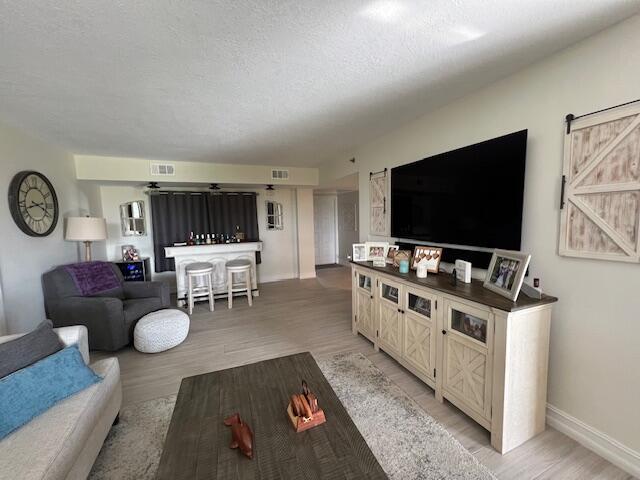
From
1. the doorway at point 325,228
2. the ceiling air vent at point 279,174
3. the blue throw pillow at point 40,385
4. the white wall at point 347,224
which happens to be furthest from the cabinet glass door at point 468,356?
the doorway at point 325,228

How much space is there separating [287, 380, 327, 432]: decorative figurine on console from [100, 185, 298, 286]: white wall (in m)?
4.63

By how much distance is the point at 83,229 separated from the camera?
10.5ft

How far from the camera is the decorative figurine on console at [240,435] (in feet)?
3.51

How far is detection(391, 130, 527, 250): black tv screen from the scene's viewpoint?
182 cm

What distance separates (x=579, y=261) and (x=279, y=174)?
422cm

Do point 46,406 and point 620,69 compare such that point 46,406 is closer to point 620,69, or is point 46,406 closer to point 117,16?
point 117,16

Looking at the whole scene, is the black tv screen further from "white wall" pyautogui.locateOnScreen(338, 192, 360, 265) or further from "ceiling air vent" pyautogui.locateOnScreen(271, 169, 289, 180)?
"white wall" pyautogui.locateOnScreen(338, 192, 360, 265)

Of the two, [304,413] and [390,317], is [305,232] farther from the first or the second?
[304,413]

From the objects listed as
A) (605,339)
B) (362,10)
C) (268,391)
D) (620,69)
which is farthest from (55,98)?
(605,339)

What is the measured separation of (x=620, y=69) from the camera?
4.53ft

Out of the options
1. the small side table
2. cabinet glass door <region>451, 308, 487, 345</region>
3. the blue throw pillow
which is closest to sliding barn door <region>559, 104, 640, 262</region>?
cabinet glass door <region>451, 308, 487, 345</region>

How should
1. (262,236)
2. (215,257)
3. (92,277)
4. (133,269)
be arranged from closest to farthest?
(92,277) < (133,269) < (215,257) < (262,236)

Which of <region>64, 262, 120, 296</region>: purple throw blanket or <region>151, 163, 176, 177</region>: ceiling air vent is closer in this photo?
<region>64, 262, 120, 296</region>: purple throw blanket

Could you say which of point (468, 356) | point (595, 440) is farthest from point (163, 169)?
point (595, 440)
